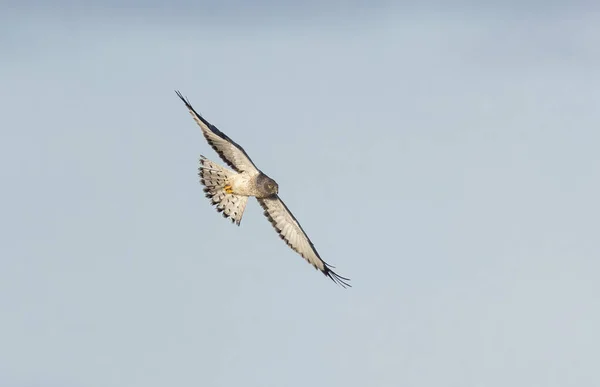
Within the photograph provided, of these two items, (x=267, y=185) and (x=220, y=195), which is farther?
(x=220, y=195)

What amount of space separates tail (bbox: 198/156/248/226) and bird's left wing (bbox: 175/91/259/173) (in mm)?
503

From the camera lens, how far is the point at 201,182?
1203 inches

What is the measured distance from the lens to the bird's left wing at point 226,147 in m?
29.0

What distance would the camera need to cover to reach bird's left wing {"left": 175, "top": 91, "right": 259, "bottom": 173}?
95.0 ft

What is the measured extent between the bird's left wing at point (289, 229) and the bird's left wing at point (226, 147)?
3.05 ft

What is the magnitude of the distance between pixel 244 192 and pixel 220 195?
0.63m

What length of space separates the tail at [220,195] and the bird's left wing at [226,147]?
19.8 inches

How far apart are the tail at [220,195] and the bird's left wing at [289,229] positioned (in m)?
0.48

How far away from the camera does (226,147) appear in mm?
29578

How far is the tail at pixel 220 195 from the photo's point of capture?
30.3 meters

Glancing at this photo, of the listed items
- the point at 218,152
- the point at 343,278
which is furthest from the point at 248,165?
the point at 343,278

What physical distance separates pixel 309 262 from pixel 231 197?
2.10 m

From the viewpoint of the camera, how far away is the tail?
30.3m

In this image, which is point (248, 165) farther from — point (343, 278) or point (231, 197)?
point (343, 278)
